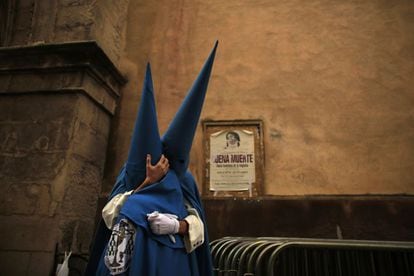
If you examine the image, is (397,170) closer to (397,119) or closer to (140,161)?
(397,119)

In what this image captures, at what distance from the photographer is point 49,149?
2949 millimetres

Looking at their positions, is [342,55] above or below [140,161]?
above

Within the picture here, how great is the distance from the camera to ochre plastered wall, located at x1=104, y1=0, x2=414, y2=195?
11.1 ft

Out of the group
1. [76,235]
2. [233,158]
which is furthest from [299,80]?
[76,235]

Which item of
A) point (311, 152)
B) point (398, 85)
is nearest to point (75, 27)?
point (311, 152)

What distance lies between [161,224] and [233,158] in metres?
2.13

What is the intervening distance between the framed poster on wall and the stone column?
1201 millimetres

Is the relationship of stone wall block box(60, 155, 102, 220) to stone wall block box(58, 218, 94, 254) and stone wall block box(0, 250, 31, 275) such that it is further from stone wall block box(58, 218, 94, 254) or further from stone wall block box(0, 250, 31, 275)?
stone wall block box(0, 250, 31, 275)

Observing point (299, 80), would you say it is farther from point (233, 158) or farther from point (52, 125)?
point (52, 125)

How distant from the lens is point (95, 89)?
11.0 ft

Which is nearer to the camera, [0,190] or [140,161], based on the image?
[140,161]

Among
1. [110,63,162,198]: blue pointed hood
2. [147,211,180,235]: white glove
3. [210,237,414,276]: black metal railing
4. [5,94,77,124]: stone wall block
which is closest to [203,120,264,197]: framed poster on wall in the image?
[210,237,414,276]: black metal railing

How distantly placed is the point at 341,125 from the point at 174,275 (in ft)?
8.93

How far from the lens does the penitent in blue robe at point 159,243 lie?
55.3 inches
